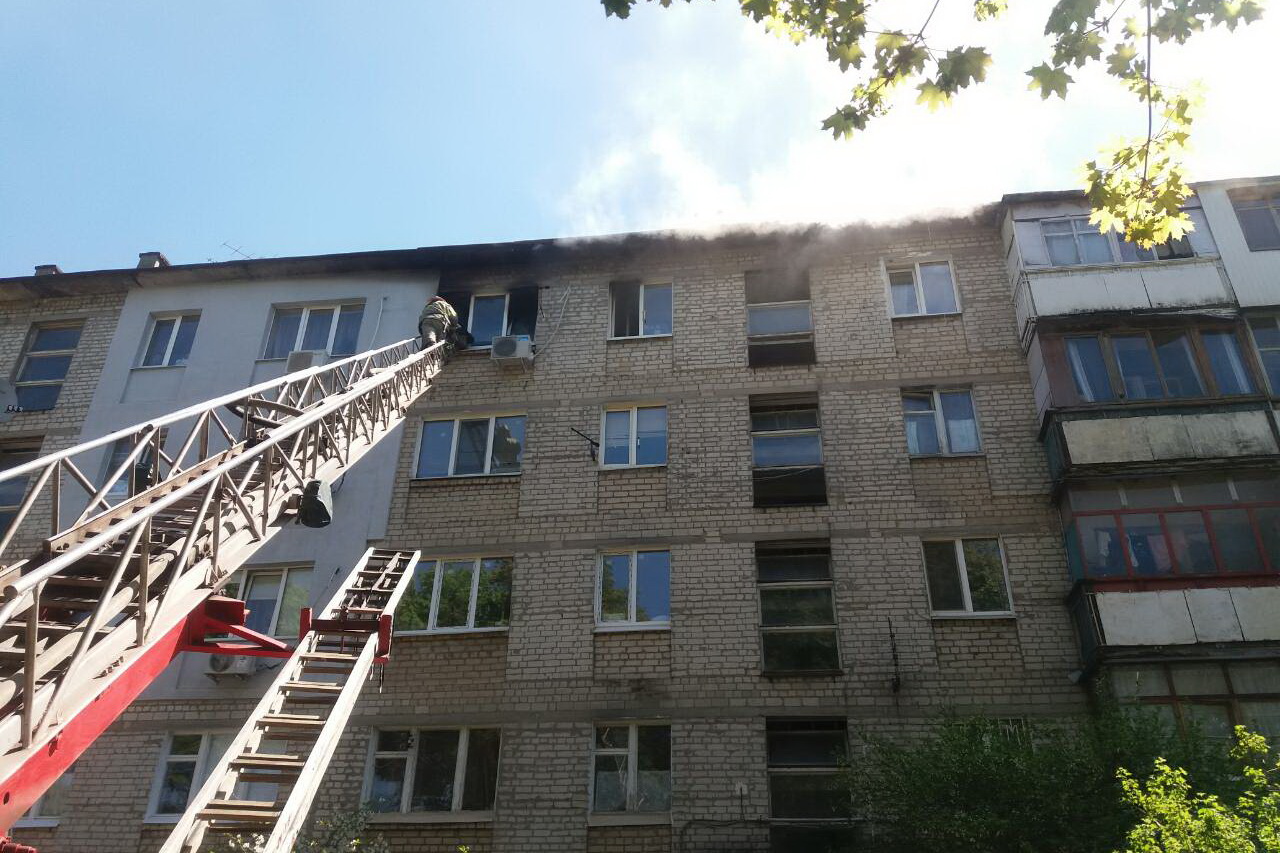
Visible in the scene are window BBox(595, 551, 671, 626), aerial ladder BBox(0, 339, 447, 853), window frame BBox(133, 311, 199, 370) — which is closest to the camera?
aerial ladder BBox(0, 339, 447, 853)

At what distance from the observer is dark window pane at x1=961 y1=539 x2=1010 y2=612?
13.3 metres

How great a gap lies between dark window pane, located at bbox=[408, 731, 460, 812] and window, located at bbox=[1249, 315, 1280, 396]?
1246 centimetres

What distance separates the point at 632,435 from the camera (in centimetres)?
1547

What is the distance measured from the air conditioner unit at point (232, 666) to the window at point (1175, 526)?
11.4 m

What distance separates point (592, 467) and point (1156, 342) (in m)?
8.58

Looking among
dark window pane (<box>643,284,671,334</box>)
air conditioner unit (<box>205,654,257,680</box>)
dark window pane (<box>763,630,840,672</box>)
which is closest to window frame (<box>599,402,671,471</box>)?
dark window pane (<box>643,284,671,334</box>)

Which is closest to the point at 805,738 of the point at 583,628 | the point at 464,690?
the point at 583,628

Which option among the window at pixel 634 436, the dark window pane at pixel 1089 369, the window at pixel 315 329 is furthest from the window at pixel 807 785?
the window at pixel 315 329

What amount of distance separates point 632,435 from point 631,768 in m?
5.16

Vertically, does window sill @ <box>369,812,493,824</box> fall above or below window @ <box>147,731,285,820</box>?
below

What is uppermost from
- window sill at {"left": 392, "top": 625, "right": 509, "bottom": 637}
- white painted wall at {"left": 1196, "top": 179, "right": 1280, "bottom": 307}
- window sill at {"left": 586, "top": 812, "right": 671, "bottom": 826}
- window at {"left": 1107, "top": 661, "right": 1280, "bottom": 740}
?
white painted wall at {"left": 1196, "top": 179, "right": 1280, "bottom": 307}

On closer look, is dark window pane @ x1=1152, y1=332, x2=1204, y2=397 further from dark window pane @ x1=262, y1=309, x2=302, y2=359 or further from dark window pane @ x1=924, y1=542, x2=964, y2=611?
dark window pane @ x1=262, y1=309, x2=302, y2=359

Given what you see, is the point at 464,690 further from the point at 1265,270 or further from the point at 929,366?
the point at 1265,270

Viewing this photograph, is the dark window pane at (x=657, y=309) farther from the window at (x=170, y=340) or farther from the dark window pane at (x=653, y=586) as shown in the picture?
the window at (x=170, y=340)
